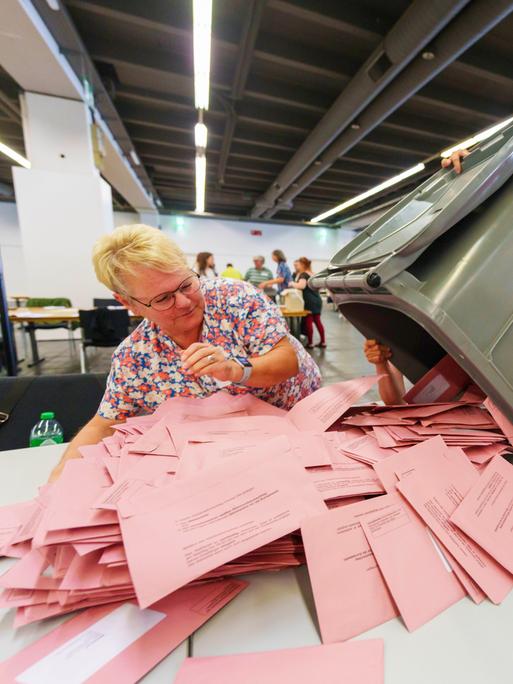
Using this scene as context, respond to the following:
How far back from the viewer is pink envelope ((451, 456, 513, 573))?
1.42ft

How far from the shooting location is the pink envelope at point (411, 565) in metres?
0.39

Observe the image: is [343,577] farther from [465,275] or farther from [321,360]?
[321,360]

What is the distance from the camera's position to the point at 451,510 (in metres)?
0.46

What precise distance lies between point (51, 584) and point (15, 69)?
4.72m

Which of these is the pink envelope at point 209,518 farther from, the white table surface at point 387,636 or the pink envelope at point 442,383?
the pink envelope at point 442,383

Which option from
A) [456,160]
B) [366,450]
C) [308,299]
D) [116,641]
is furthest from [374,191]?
[116,641]

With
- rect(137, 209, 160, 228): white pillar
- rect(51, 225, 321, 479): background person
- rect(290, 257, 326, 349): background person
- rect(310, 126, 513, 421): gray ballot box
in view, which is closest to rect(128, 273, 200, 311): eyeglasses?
rect(51, 225, 321, 479): background person

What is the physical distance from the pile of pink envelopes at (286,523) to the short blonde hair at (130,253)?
0.44m

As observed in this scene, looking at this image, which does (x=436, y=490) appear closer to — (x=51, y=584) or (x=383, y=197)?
(x=51, y=584)

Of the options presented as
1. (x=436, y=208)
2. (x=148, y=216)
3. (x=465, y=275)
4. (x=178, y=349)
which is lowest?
(x=178, y=349)

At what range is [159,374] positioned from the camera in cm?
94

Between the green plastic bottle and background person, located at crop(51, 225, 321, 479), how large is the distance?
0.28 metres

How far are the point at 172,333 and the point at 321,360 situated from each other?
3.52 meters

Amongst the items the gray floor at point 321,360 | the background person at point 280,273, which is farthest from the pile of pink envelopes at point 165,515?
the background person at point 280,273
